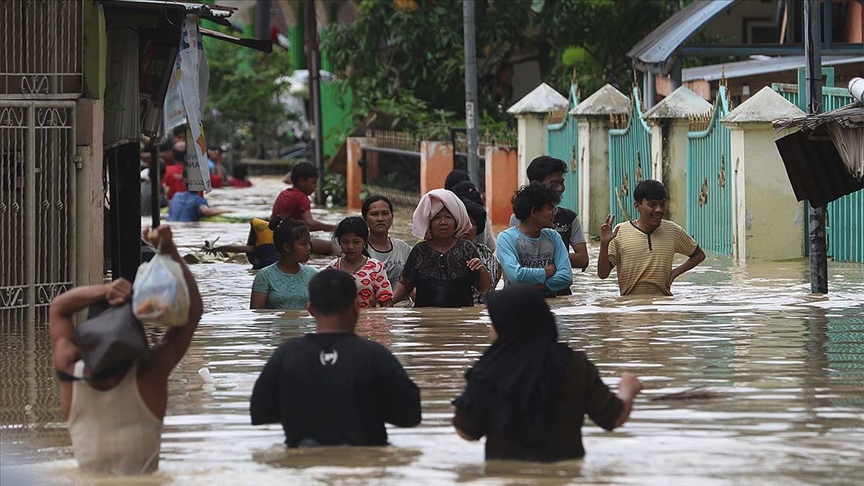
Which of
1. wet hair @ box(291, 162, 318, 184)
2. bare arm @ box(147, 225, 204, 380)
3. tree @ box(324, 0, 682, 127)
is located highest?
tree @ box(324, 0, 682, 127)

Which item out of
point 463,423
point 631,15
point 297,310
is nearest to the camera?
point 463,423

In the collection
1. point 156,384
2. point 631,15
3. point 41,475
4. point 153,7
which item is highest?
point 631,15

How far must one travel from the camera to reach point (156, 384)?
5828 mm

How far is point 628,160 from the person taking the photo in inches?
794

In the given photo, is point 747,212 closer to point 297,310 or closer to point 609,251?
point 609,251

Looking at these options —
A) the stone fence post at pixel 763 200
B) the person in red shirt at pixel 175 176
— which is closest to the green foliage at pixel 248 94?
the person in red shirt at pixel 175 176

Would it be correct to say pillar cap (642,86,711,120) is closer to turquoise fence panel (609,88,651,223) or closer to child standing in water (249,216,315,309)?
turquoise fence panel (609,88,651,223)

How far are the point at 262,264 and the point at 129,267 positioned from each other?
3.88ft

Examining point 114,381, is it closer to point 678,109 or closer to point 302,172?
point 302,172

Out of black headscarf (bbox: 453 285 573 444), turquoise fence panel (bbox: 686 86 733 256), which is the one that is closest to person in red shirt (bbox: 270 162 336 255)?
turquoise fence panel (bbox: 686 86 733 256)

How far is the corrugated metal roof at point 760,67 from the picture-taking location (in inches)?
784

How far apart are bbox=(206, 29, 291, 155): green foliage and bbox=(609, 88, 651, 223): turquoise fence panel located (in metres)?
23.6

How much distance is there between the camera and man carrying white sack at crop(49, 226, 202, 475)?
565cm

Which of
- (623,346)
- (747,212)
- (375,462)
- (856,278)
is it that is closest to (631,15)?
(747,212)
